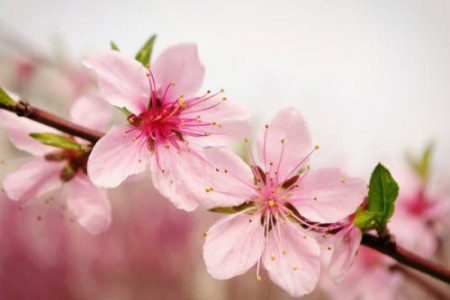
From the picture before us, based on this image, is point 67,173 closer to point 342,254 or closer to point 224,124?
point 224,124

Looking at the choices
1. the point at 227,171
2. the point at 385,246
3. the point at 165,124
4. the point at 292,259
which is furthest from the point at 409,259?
the point at 165,124

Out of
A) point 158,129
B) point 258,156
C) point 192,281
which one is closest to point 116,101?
point 158,129

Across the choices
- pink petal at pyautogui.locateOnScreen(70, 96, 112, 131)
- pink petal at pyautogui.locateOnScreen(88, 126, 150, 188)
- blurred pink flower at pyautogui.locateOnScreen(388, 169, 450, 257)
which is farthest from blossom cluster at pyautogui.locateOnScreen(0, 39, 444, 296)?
blurred pink flower at pyautogui.locateOnScreen(388, 169, 450, 257)

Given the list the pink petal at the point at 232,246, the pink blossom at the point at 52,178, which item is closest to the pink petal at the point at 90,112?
the pink blossom at the point at 52,178

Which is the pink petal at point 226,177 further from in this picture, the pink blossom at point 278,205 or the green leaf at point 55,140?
the green leaf at point 55,140

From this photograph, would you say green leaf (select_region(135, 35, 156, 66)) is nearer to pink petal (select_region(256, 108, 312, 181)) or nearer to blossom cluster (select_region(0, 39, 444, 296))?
blossom cluster (select_region(0, 39, 444, 296))

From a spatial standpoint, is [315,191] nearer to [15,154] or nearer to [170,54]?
[170,54]
